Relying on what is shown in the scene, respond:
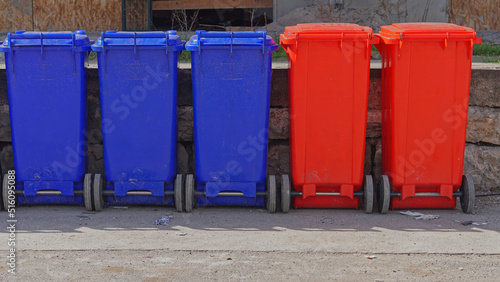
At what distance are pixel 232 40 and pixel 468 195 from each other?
2.10m

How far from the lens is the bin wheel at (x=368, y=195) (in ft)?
16.7

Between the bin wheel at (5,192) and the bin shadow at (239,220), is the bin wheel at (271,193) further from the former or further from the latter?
the bin wheel at (5,192)

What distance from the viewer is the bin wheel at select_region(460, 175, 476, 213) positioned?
5.10m

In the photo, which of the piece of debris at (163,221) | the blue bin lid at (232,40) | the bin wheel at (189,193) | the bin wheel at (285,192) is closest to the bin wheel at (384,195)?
the bin wheel at (285,192)

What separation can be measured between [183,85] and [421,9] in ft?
23.9

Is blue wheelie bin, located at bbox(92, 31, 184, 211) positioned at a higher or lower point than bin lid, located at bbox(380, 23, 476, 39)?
lower

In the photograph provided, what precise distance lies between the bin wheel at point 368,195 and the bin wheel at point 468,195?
0.71 meters

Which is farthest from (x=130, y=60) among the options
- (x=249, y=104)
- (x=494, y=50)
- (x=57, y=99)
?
(x=494, y=50)

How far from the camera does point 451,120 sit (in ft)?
16.4

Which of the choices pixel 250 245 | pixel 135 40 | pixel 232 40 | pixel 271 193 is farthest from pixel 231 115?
pixel 250 245

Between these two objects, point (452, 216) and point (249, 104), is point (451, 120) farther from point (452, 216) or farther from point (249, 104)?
point (249, 104)

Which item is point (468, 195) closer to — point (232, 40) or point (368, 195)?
point (368, 195)

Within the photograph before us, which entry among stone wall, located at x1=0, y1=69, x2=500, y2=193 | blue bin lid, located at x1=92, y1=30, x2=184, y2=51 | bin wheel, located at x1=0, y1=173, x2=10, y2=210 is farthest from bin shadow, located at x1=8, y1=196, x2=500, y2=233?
blue bin lid, located at x1=92, y1=30, x2=184, y2=51

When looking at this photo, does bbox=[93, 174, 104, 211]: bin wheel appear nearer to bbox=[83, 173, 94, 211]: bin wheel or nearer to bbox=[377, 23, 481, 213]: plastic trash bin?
bbox=[83, 173, 94, 211]: bin wheel
